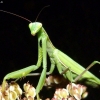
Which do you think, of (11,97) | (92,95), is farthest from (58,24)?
(11,97)

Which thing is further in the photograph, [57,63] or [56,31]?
[56,31]

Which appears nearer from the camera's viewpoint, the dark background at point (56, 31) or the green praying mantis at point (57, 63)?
the green praying mantis at point (57, 63)

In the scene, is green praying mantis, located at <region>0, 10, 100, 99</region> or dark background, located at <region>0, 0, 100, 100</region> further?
dark background, located at <region>0, 0, 100, 100</region>

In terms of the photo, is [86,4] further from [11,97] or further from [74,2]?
[11,97]

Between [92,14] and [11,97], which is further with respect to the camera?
[92,14]

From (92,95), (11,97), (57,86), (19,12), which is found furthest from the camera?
(19,12)

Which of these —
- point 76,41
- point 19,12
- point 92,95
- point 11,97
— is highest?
point 19,12

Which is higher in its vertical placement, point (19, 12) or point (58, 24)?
point (19, 12)

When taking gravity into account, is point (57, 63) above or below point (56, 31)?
above
